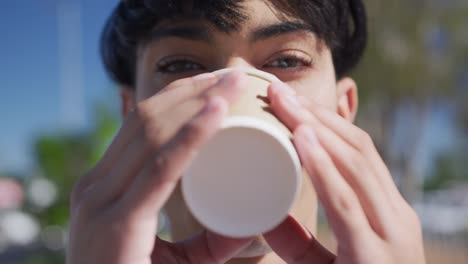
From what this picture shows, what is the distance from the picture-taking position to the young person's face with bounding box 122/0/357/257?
131 cm

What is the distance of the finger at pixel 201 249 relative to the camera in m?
1.17

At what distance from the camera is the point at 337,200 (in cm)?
98

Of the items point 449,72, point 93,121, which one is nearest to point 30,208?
point 93,121

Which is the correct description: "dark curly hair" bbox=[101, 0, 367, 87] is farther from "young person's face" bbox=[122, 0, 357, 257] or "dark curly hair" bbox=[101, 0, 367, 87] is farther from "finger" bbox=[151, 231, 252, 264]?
"finger" bbox=[151, 231, 252, 264]

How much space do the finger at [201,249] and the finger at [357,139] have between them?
1.11 ft

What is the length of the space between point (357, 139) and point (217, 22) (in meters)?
0.53

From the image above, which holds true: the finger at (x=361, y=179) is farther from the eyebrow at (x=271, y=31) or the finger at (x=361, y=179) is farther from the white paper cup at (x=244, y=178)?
the eyebrow at (x=271, y=31)

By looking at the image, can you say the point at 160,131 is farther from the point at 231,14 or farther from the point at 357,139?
the point at 231,14

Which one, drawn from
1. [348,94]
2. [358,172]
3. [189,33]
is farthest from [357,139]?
[348,94]

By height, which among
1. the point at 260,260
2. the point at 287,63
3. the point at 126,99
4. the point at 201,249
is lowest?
the point at 260,260

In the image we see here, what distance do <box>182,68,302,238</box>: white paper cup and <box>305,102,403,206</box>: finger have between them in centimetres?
12

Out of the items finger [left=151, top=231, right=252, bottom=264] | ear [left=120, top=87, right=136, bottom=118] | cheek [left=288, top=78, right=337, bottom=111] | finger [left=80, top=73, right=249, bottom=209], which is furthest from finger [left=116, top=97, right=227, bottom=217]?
ear [left=120, top=87, right=136, bottom=118]

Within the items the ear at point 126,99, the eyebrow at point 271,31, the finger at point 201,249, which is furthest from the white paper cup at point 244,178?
the ear at point 126,99

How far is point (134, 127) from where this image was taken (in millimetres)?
938
